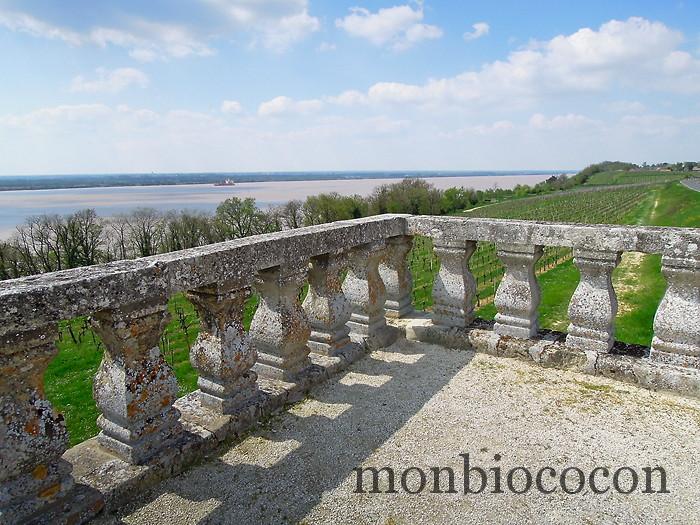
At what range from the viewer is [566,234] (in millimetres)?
4645

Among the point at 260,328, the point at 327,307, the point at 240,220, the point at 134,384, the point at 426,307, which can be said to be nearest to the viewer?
the point at 134,384

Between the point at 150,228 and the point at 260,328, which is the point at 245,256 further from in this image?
the point at 150,228

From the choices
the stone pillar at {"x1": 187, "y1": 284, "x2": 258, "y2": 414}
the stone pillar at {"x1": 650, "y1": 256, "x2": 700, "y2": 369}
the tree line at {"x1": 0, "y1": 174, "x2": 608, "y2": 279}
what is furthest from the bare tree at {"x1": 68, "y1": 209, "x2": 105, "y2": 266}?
the stone pillar at {"x1": 650, "y1": 256, "x2": 700, "y2": 369}

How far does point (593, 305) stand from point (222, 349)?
3322 millimetres

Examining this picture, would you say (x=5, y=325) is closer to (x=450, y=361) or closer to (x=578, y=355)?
(x=450, y=361)

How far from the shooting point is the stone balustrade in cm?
253

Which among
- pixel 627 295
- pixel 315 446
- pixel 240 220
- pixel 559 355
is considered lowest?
pixel 627 295

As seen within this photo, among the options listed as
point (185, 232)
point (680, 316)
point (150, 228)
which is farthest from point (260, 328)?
point (150, 228)

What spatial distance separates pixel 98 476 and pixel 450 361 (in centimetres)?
323

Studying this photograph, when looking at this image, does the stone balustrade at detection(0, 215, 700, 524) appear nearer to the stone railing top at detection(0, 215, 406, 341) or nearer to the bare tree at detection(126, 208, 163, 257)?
the stone railing top at detection(0, 215, 406, 341)

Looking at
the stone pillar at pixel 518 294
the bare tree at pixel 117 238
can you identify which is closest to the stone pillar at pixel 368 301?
the stone pillar at pixel 518 294

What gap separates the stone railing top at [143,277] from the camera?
7.77 ft

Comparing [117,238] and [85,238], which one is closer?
[85,238]

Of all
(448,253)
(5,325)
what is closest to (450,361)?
(448,253)
